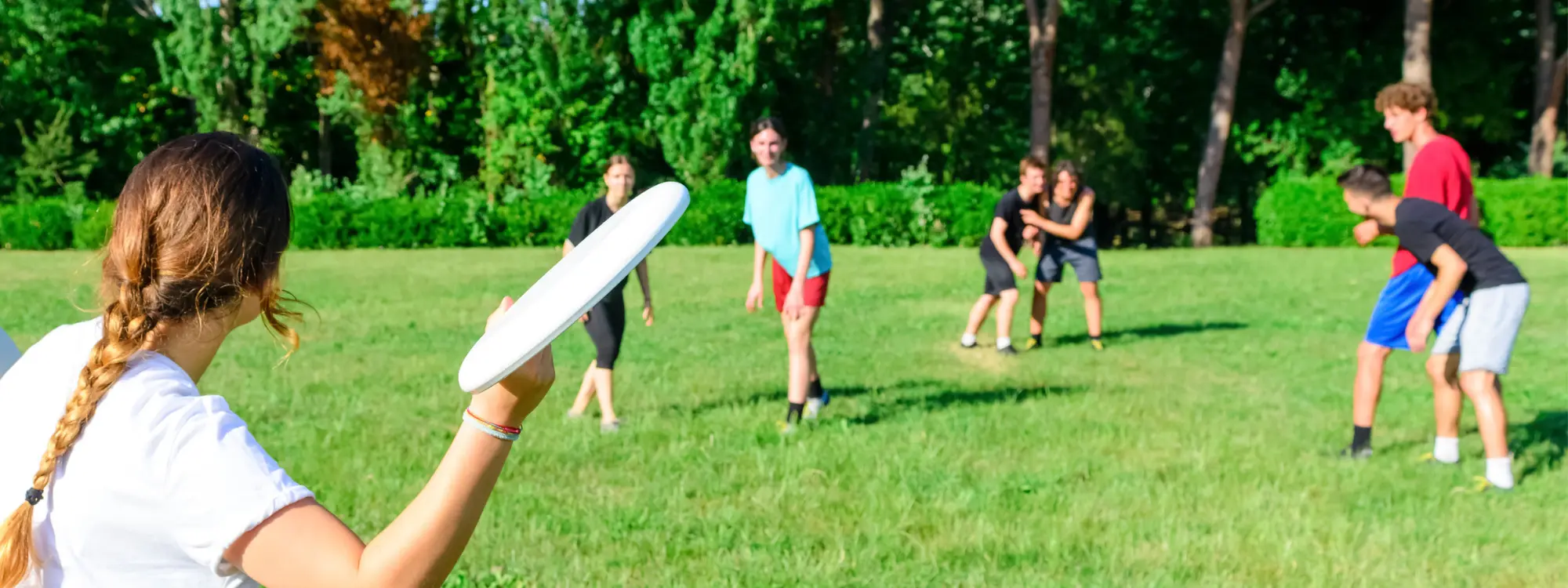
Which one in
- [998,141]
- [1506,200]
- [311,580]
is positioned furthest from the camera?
[998,141]

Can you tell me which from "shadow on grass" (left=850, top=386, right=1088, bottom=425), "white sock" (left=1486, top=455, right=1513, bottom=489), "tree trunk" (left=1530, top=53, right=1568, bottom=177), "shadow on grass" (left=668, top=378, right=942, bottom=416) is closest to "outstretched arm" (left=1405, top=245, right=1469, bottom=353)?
"white sock" (left=1486, top=455, right=1513, bottom=489)

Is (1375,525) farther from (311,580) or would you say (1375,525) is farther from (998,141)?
(998,141)

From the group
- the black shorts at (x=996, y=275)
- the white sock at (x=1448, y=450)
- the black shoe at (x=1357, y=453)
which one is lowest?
the black shoe at (x=1357, y=453)

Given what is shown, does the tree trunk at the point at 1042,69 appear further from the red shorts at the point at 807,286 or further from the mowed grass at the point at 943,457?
the red shorts at the point at 807,286

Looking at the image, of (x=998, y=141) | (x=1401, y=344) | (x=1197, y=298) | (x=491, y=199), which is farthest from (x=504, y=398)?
(x=998, y=141)

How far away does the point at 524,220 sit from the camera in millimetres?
27406

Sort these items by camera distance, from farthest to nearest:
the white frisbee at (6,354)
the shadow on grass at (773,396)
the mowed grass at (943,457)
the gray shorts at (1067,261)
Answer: the gray shorts at (1067,261) < the shadow on grass at (773,396) < the mowed grass at (943,457) < the white frisbee at (6,354)

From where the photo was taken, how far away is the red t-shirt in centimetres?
626

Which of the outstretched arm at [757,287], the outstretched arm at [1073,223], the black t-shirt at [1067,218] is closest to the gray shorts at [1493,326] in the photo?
the outstretched arm at [757,287]

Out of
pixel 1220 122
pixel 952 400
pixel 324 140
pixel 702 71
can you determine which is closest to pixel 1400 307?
pixel 952 400

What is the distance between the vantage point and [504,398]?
1494 millimetres

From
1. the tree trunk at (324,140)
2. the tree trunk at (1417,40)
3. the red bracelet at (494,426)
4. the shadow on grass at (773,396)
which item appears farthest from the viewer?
the tree trunk at (324,140)

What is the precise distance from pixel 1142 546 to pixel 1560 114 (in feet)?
107

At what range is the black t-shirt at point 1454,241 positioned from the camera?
5785mm
